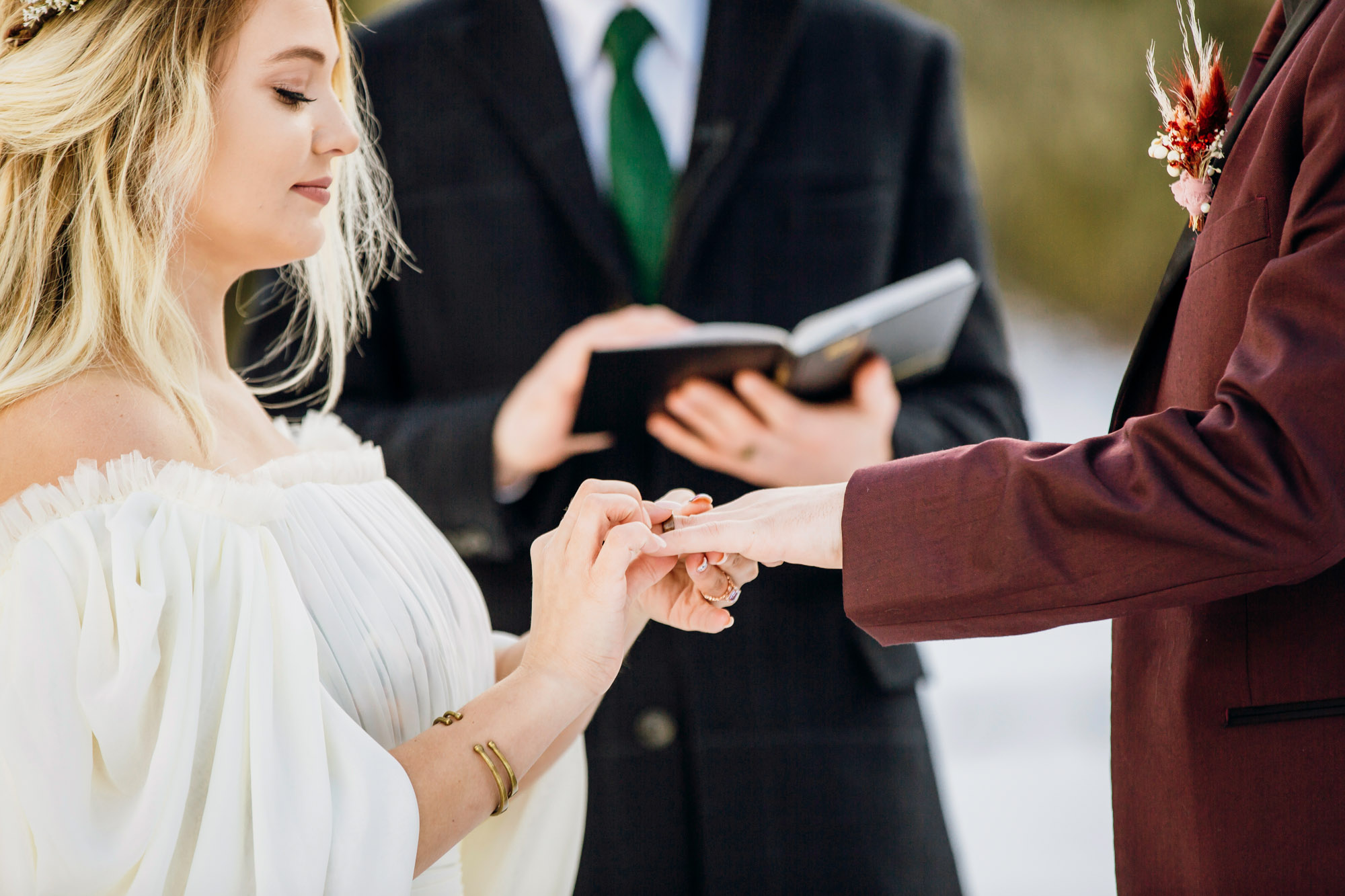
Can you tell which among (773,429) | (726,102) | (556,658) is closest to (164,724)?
(556,658)

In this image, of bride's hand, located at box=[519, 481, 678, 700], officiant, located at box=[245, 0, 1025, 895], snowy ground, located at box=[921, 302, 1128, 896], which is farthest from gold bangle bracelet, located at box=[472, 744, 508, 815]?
snowy ground, located at box=[921, 302, 1128, 896]

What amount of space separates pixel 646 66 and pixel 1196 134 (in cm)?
123

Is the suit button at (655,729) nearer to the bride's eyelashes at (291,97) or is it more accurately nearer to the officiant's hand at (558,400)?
the officiant's hand at (558,400)

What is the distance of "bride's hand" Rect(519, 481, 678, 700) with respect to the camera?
1288 millimetres

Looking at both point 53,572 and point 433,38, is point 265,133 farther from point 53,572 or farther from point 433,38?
point 433,38

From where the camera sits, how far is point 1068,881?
13.1 ft

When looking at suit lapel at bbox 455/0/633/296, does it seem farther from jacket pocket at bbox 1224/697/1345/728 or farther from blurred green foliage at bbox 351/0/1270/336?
blurred green foliage at bbox 351/0/1270/336

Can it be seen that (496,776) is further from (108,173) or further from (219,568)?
(108,173)

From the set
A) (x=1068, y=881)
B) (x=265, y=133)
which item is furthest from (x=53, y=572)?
(x=1068, y=881)

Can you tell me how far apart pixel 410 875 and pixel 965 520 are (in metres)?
0.61

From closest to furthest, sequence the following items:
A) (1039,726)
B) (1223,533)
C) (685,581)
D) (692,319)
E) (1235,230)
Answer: (1223,533)
(1235,230)
(685,581)
(692,319)
(1039,726)

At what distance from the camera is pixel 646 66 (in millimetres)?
2254

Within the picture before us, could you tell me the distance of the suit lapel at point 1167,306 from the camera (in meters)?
1.25

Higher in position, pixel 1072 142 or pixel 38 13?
pixel 1072 142
